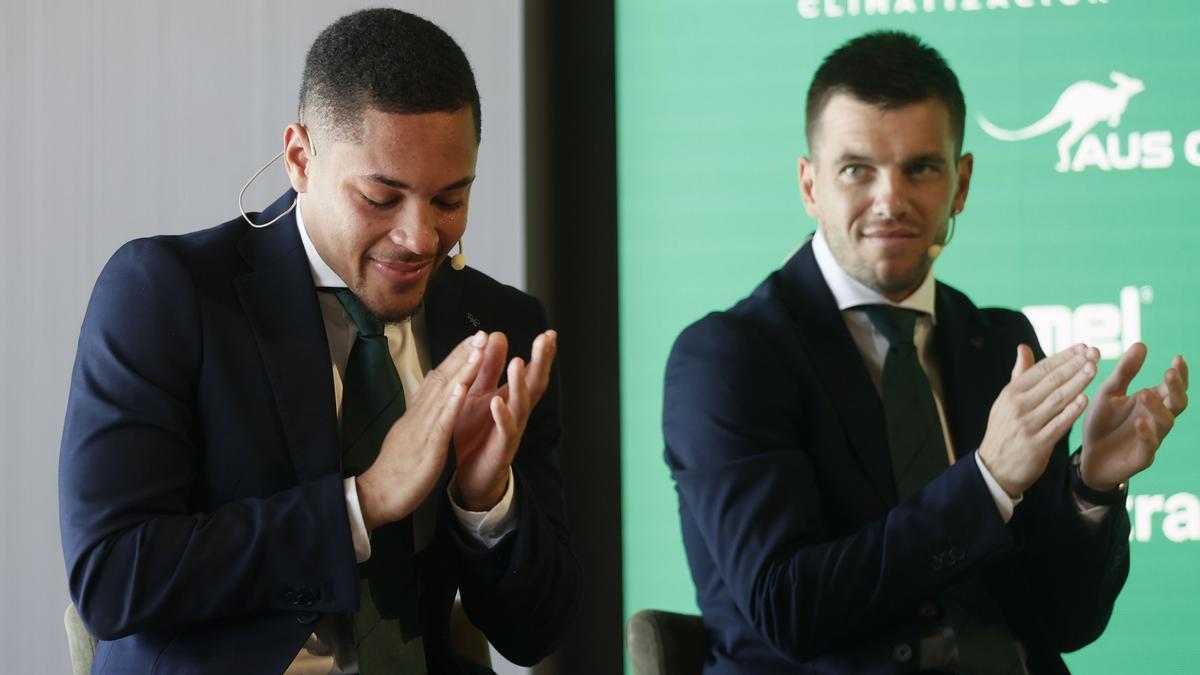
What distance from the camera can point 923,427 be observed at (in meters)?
2.13

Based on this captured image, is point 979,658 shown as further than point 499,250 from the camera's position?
No

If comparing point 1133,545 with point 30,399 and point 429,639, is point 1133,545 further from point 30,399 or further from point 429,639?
point 30,399

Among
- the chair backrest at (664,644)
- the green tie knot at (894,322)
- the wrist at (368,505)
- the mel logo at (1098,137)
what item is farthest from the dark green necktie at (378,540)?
the mel logo at (1098,137)

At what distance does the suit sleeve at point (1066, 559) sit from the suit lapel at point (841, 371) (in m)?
0.26

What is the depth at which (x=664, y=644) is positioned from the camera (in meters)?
2.09

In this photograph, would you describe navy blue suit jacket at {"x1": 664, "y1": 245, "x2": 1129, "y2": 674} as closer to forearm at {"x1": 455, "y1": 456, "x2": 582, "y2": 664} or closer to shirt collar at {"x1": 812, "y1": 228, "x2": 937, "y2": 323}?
shirt collar at {"x1": 812, "y1": 228, "x2": 937, "y2": 323}

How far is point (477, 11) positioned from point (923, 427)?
68.9 inches

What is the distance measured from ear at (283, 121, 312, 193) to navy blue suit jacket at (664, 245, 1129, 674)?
71 cm

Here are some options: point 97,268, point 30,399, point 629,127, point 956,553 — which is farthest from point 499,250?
point 956,553

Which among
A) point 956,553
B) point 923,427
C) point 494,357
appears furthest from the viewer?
point 923,427

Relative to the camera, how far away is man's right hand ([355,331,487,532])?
66.4 inches

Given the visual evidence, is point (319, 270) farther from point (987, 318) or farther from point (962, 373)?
point (987, 318)

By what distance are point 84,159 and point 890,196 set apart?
2.27m

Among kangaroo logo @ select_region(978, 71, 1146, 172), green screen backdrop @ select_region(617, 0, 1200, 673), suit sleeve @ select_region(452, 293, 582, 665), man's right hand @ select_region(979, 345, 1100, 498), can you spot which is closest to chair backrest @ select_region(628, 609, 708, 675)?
suit sleeve @ select_region(452, 293, 582, 665)
